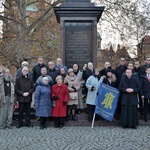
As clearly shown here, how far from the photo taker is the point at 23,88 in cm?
917

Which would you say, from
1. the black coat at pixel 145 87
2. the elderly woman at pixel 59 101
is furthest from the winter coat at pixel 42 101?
the black coat at pixel 145 87

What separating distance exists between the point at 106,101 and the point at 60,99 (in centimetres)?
153

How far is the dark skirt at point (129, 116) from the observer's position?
8.90 metres

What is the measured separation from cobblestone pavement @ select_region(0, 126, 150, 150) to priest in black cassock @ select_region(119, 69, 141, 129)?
0.31 meters

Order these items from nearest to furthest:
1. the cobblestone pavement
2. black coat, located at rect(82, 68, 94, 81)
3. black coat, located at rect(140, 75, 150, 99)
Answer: the cobblestone pavement → black coat, located at rect(140, 75, 150, 99) → black coat, located at rect(82, 68, 94, 81)

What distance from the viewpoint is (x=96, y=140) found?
7246 millimetres

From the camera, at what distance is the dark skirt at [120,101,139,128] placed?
8.90 m

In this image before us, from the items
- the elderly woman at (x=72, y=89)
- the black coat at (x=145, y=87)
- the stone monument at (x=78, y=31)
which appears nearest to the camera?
the elderly woman at (x=72, y=89)

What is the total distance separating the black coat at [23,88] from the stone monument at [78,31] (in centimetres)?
277

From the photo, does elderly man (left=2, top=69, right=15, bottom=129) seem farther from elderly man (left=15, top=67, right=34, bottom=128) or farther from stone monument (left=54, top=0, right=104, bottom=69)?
stone monument (left=54, top=0, right=104, bottom=69)

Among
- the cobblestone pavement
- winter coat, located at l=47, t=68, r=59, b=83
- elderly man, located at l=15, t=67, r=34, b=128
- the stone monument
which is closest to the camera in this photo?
the cobblestone pavement

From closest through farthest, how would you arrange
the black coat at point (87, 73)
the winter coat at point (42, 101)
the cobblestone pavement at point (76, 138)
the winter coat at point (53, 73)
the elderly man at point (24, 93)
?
1. the cobblestone pavement at point (76, 138)
2. the winter coat at point (42, 101)
3. the elderly man at point (24, 93)
4. the winter coat at point (53, 73)
5. the black coat at point (87, 73)

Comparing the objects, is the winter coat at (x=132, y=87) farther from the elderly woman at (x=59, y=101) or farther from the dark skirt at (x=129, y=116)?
the elderly woman at (x=59, y=101)

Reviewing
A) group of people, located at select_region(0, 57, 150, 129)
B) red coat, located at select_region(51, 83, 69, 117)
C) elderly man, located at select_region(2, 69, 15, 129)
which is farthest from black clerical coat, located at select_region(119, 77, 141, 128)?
elderly man, located at select_region(2, 69, 15, 129)
